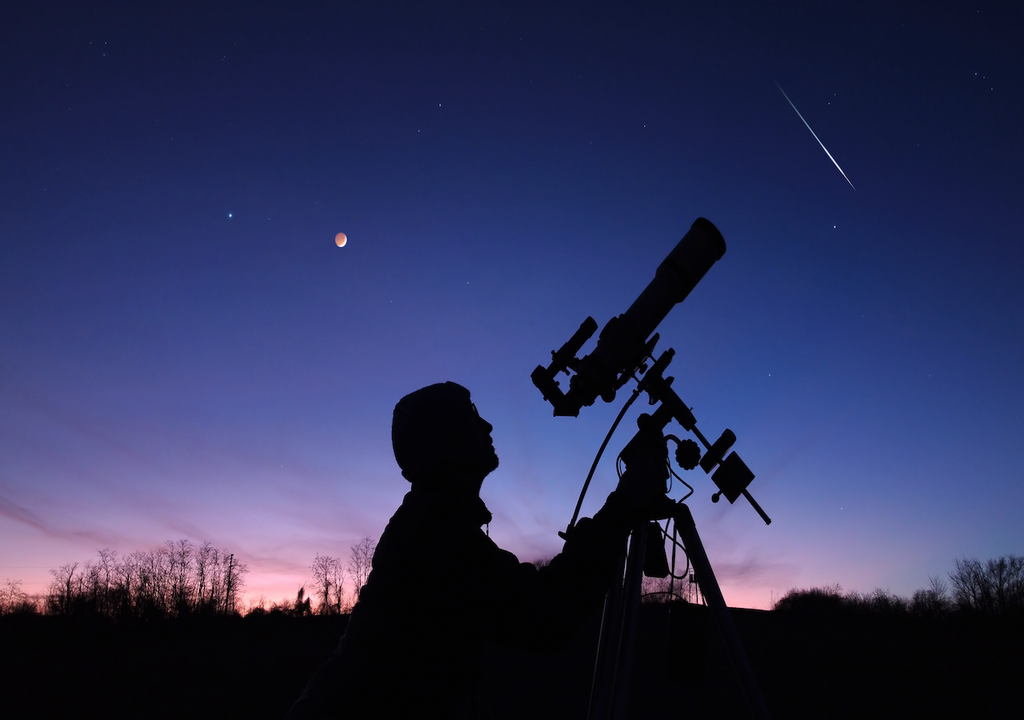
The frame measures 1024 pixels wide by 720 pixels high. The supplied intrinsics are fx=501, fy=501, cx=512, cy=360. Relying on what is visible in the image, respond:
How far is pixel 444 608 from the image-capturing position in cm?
162

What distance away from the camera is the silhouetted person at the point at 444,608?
154 centimetres

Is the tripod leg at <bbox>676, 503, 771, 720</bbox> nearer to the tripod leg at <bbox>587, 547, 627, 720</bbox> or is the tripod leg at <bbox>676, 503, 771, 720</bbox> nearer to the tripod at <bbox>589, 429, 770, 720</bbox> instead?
the tripod at <bbox>589, 429, 770, 720</bbox>

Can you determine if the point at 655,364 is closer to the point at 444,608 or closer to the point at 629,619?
the point at 629,619

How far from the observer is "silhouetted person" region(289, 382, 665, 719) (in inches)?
60.5

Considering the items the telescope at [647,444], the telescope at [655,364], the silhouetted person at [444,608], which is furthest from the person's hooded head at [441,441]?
the telescope at [655,364]

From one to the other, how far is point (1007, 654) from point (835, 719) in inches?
273

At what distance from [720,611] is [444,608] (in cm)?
125

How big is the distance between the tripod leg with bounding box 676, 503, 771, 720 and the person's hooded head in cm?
99

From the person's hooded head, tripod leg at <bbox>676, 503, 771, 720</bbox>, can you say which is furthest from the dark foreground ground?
the person's hooded head

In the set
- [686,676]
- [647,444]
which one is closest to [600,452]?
[647,444]

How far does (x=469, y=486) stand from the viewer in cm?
196

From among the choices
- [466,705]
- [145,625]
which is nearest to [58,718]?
[466,705]

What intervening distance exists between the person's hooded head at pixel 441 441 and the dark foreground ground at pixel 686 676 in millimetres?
1192

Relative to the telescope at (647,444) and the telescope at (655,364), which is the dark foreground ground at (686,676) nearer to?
the telescope at (647,444)
